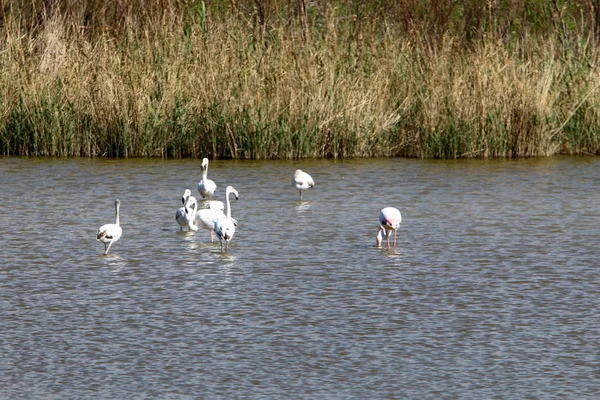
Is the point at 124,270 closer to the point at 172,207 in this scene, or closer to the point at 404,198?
the point at 172,207

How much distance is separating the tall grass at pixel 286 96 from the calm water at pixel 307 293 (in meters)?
1.87

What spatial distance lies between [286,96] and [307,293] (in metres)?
7.70

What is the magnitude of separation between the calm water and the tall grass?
1.87 metres

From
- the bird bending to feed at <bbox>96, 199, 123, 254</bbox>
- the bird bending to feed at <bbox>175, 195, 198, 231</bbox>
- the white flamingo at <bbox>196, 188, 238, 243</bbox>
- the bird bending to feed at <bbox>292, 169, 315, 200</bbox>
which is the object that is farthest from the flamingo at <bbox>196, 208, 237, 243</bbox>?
the bird bending to feed at <bbox>292, 169, 315, 200</bbox>

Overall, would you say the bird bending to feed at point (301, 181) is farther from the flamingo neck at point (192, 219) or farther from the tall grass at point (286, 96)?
the tall grass at point (286, 96)

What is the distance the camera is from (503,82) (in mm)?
15930

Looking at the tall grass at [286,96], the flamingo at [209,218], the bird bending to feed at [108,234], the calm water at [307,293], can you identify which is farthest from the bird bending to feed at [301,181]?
the bird bending to feed at [108,234]

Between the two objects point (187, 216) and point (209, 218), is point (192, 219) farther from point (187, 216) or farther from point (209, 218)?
point (209, 218)

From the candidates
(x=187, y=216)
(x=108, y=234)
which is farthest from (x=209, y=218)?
(x=108, y=234)

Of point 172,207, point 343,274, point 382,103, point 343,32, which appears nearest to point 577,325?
point 343,274

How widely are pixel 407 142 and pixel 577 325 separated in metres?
9.26

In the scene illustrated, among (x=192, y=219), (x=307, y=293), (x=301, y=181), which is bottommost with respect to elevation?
(x=307, y=293)

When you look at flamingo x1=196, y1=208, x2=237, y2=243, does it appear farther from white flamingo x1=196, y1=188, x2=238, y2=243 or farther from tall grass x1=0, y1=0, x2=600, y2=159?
tall grass x1=0, y1=0, x2=600, y2=159

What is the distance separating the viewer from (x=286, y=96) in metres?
15.7
